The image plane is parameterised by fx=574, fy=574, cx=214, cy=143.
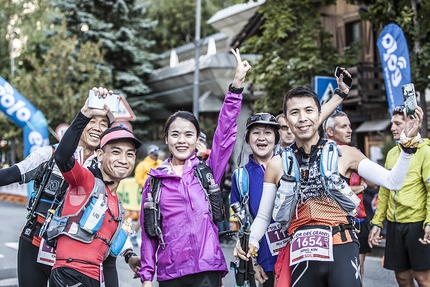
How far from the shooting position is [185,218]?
400 centimetres

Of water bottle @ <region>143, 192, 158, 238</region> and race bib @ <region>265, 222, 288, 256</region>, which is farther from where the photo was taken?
race bib @ <region>265, 222, 288, 256</region>

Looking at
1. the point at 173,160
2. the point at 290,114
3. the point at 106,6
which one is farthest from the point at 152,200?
the point at 106,6

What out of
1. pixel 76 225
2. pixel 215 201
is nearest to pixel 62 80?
pixel 215 201

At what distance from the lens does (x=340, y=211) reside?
3.67 meters

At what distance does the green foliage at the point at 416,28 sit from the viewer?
1202 centimetres

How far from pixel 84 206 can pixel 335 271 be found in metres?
1.66

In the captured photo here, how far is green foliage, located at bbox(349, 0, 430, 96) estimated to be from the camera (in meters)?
12.0

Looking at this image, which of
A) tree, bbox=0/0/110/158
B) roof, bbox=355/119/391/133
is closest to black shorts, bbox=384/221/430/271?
roof, bbox=355/119/391/133

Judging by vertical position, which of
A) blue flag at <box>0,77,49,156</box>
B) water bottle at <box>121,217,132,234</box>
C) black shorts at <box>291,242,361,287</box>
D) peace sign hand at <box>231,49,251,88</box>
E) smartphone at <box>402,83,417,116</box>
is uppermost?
blue flag at <box>0,77,49,156</box>

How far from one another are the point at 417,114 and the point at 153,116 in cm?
2947

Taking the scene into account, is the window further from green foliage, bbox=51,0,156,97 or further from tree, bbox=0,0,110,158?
green foliage, bbox=51,0,156,97

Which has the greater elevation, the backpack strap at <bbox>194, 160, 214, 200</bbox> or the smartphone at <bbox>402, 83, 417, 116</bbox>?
the smartphone at <bbox>402, 83, 417, 116</bbox>

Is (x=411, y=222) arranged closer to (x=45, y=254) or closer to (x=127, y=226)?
(x=127, y=226)

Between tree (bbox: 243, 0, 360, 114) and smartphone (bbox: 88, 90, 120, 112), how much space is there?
36.6ft
